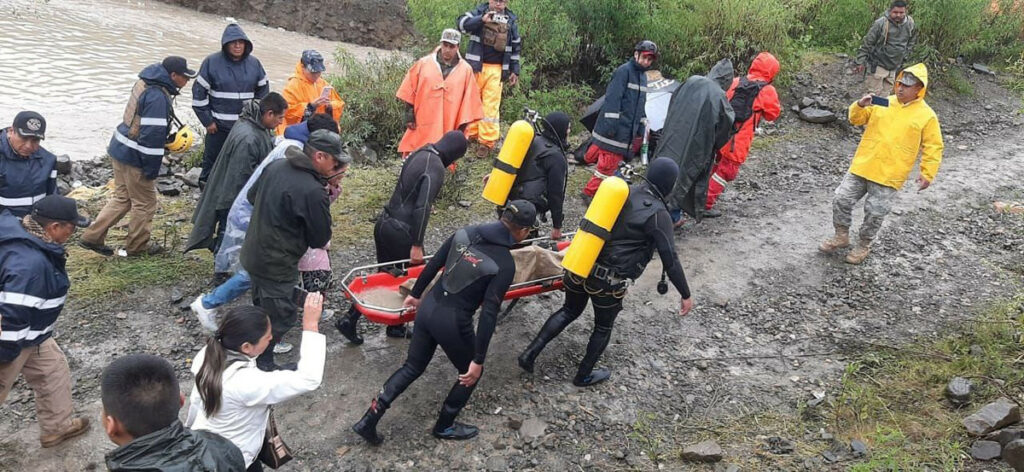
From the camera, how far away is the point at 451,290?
393cm

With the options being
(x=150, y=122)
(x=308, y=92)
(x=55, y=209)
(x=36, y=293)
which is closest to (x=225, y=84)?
(x=308, y=92)

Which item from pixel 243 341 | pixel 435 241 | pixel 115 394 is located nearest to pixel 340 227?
pixel 435 241

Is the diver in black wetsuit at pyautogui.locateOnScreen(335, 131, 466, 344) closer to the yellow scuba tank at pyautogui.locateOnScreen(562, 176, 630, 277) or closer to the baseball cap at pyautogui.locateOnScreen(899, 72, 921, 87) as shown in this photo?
the yellow scuba tank at pyautogui.locateOnScreen(562, 176, 630, 277)

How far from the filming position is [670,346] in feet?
17.8

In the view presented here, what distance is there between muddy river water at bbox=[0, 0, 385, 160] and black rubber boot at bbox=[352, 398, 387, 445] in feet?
20.7

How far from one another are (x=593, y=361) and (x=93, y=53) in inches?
491

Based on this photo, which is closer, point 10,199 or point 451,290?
point 451,290

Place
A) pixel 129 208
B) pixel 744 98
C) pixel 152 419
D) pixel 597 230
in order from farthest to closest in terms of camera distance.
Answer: pixel 744 98 < pixel 129 208 < pixel 597 230 < pixel 152 419

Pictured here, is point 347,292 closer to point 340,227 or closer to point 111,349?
point 111,349

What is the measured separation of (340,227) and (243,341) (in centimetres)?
399

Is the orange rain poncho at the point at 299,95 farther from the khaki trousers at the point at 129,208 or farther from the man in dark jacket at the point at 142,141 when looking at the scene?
the khaki trousers at the point at 129,208

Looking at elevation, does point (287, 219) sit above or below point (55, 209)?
below

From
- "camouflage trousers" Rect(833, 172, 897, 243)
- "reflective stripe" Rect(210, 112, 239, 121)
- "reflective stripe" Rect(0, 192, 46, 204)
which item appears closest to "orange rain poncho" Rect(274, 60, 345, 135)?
"reflective stripe" Rect(210, 112, 239, 121)

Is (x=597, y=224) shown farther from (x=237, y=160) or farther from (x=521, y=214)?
(x=237, y=160)
